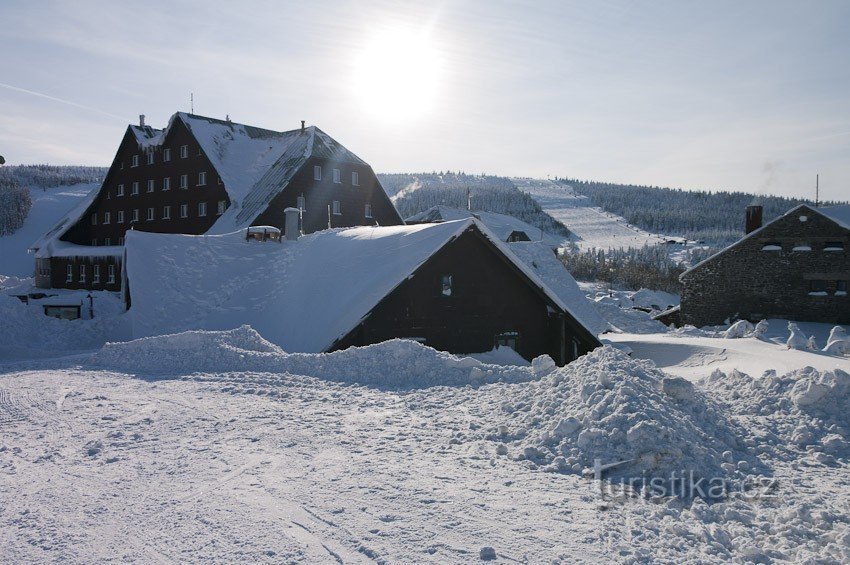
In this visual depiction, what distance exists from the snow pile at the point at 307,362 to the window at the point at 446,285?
6143 mm

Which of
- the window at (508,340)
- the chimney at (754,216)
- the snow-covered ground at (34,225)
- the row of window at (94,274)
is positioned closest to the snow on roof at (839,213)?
the chimney at (754,216)

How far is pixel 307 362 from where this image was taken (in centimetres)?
1266

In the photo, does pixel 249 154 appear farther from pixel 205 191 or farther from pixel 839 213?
pixel 839 213

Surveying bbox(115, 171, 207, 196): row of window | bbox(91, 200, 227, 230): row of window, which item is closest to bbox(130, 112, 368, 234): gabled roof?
bbox(91, 200, 227, 230): row of window

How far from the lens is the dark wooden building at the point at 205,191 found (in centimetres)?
3766

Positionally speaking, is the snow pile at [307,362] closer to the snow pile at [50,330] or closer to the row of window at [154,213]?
the snow pile at [50,330]

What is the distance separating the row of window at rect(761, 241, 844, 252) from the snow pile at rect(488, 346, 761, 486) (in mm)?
33684

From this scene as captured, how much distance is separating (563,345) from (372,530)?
15.3 meters

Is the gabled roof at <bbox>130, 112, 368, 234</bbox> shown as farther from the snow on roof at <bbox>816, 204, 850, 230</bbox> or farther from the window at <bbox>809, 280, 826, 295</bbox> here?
the snow on roof at <bbox>816, 204, 850, 230</bbox>

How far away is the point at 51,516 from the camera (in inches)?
234

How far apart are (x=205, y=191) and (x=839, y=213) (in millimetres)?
40685

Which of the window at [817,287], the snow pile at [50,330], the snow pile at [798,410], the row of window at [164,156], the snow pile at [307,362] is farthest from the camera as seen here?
the row of window at [164,156]

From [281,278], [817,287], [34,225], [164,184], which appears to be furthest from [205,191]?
[34,225]

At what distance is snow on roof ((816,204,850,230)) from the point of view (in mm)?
36438
